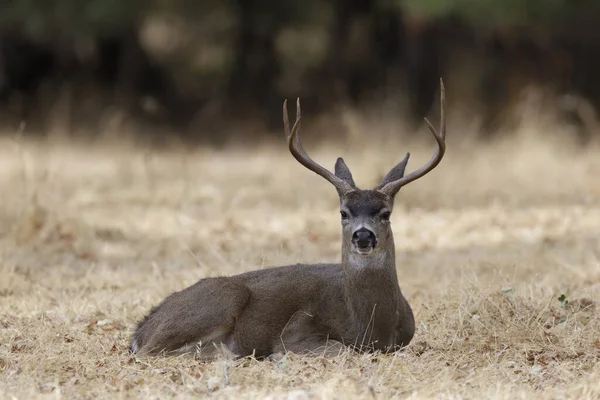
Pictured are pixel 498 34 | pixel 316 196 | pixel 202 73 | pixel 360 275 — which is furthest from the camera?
pixel 202 73

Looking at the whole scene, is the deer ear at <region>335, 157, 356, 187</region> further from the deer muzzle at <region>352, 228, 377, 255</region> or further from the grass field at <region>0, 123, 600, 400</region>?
the grass field at <region>0, 123, 600, 400</region>

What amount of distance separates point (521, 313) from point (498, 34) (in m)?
16.4

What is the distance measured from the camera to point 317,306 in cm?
662

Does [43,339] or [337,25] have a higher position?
[337,25]

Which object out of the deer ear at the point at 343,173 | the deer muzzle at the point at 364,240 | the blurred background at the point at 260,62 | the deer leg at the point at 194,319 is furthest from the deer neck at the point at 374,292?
the blurred background at the point at 260,62

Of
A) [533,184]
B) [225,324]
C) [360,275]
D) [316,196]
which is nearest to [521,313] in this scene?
[360,275]

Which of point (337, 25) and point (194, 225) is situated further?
point (337, 25)

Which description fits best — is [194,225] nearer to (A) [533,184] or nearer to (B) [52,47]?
(A) [533,184]

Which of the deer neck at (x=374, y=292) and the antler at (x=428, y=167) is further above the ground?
the antler at (x=428, y=167)

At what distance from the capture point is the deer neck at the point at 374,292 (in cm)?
638

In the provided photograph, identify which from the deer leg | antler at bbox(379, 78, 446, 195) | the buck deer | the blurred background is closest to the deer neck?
the buck deer

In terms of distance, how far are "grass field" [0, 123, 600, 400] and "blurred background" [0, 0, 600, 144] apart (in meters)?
4.40

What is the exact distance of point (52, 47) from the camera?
2383cm

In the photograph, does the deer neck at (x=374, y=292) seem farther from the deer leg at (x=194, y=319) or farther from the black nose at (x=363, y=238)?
the deer leg at (x=194, y=319)
